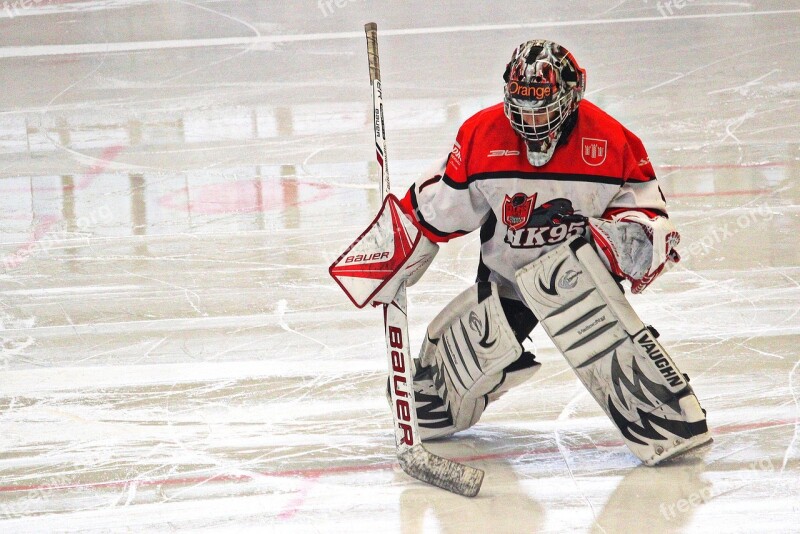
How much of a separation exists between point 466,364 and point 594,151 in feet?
2.81

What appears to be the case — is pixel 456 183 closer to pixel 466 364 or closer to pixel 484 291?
pixel 484 291

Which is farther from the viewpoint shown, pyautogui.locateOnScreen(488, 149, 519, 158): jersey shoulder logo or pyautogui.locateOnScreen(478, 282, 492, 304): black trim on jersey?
pyautogui.locateOnScreen(478, 282, 492, 304): black trim on jersey

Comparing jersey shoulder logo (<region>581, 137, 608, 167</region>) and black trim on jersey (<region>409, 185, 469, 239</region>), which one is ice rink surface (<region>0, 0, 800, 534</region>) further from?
jersey shoulder logo (<region>581, 137, 608, 167</region>)

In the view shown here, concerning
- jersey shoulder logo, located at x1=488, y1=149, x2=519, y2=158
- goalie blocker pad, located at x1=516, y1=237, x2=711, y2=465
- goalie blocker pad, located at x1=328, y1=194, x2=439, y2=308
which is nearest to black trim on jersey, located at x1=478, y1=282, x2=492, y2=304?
goalie blocker pad, located at x1=516, y1=237, x2=711, y2=465

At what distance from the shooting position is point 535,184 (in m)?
3.33

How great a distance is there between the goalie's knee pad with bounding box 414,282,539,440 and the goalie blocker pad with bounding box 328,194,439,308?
0.87ft

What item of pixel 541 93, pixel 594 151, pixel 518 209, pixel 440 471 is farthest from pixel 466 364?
pixel 541 93

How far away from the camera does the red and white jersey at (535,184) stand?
3312 millimetres

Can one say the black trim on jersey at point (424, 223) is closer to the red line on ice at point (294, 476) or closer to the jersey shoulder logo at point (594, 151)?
the jersey shoulder logo at point (594, 151)

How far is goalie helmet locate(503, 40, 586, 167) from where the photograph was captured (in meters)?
3.16

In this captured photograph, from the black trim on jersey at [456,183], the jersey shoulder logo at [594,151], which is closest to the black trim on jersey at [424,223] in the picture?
the black trim on jersey at [456,183]

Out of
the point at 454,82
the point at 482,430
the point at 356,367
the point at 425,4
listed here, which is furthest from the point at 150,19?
the point at 482,430

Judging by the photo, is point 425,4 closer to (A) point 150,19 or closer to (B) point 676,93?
(A) point 150,19

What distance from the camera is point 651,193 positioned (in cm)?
332
